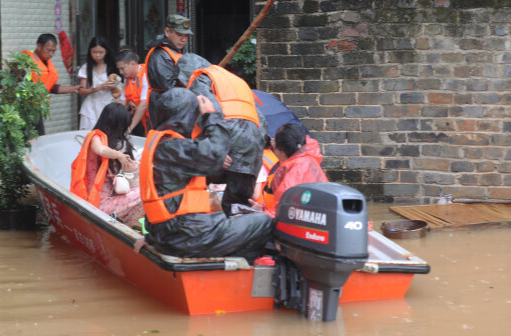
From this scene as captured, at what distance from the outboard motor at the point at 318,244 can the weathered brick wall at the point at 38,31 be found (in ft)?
19.8

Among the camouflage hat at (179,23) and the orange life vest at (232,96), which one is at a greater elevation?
the camouflage hat at (179,23)

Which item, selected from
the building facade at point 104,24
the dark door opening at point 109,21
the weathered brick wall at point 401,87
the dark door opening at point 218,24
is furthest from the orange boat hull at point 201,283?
the dark door opening at point 109,21

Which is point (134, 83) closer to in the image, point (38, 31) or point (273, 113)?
point (273, 113)

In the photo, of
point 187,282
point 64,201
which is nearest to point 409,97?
point 64,201

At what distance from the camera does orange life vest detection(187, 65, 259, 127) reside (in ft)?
20.1

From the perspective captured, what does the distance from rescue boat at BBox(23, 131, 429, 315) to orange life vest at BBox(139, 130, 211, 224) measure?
29cm

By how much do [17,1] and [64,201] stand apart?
16.1 feet

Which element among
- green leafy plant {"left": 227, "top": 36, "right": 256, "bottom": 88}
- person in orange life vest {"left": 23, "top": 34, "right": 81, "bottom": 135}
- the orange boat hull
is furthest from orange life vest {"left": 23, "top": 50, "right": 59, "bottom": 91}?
the orange boat hull

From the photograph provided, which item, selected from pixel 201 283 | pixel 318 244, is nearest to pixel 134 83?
pixel 201 283

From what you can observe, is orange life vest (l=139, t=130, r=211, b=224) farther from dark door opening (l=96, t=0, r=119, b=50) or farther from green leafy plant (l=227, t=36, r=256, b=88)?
dark door opening (l=96, t=0, r=119, b=50)

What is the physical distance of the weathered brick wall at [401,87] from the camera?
9.21 meters

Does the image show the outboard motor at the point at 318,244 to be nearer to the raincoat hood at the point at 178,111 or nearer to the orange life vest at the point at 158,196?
the orange life vest at the point at 158,196

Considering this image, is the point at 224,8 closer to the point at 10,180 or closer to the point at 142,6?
the point at 142,6

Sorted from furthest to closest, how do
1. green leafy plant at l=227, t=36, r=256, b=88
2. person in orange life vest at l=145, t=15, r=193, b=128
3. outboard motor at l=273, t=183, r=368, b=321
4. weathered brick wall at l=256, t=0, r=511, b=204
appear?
green leafy plant at l=227, t=36, r=256, b=88, weathered brick wall at l=256, t=0, r=511, b=204, person in orange life vest at l=145, t=15, r=193, b=128, outboard motor at l=273, t=183, r=368, b=321
